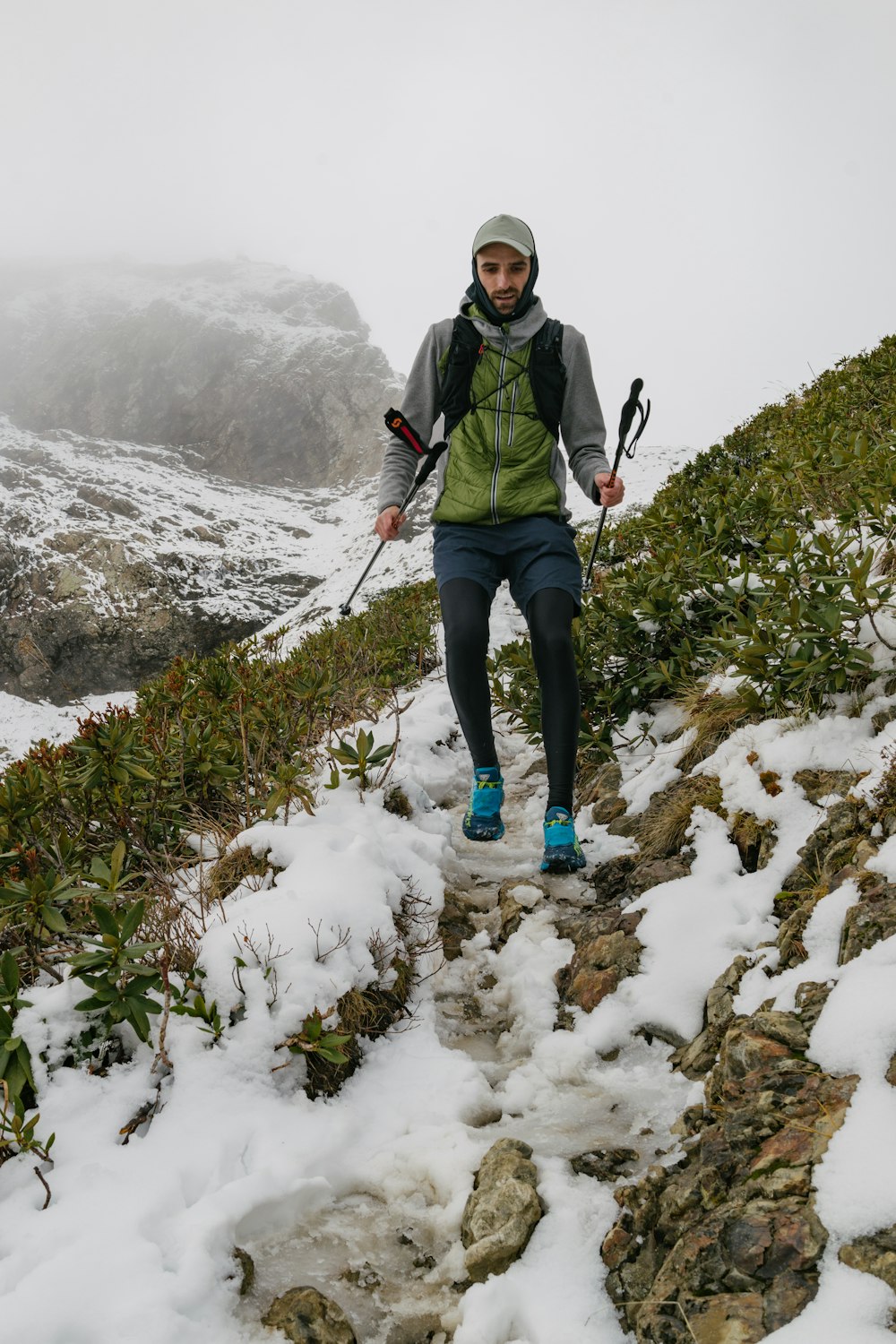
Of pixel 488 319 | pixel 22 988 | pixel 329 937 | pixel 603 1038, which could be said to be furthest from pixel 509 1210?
pixel 488 319

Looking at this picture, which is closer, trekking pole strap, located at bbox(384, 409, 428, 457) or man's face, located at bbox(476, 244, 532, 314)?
man's face, located at bbox(476, 244, 532, 314)

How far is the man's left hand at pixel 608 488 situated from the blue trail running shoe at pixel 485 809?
142 centimetres

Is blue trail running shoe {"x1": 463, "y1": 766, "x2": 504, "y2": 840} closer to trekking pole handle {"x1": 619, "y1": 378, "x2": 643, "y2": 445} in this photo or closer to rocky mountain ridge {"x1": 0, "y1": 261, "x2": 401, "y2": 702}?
trekking pole handle {"x1": 619, "y1": 378, "x2": 643, "y2": 445}

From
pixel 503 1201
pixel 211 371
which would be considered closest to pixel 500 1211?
pixel 503 1201

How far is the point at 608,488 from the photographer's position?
10.8 feet

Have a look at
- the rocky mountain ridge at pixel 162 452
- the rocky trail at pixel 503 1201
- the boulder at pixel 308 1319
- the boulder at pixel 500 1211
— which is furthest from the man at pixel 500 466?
the rocky mountain ridge at pixel 162 452

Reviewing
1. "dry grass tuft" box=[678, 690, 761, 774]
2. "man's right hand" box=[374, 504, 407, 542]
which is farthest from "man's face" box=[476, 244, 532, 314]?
"dry grass tuft" box=[678, 690, 761, 774]

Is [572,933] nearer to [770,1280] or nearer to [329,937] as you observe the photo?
[329,937]

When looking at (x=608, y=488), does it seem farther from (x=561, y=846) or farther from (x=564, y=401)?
(x=561, y=846)

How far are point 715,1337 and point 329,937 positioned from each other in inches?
56.2

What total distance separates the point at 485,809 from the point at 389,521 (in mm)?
1509

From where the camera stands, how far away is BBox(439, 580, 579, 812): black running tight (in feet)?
10.9

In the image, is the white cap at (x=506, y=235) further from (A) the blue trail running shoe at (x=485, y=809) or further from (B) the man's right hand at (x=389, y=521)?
(A) the blue trail running shoe at (x=485, y=809)

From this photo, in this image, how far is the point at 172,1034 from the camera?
1959 millimetres
